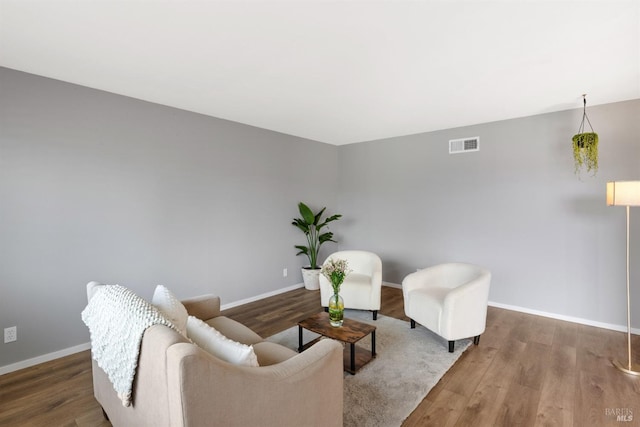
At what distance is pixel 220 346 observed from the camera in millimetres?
1427

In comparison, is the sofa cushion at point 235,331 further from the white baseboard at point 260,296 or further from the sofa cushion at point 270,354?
the white baseboard at point 260,296

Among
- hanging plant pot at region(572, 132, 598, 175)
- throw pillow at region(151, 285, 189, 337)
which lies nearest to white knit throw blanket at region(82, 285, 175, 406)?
throw pillow at region(151, 285, 189, 337)

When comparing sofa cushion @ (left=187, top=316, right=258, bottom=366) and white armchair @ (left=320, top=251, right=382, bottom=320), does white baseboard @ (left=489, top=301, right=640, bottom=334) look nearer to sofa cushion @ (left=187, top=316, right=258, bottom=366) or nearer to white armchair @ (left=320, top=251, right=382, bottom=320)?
white armchair @ (left=320, top=251, right=382, bottom=320)

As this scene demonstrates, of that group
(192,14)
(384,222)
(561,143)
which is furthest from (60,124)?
(561,143)

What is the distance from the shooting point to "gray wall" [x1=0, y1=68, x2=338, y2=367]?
247cm

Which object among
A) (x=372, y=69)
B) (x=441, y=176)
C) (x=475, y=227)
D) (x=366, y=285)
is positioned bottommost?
(x=366, y=285)

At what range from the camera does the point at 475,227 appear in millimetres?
4113

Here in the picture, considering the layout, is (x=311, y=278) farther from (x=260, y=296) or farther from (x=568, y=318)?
(x=568, y=318)

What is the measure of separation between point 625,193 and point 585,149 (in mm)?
1076

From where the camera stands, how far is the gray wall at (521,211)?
325 centimetres

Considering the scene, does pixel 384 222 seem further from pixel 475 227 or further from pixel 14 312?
pixel 14 312

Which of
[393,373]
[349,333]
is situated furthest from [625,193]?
[349,333]

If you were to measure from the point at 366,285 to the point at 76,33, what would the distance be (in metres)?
3.38

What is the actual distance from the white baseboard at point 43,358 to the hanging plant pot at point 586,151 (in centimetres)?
553
